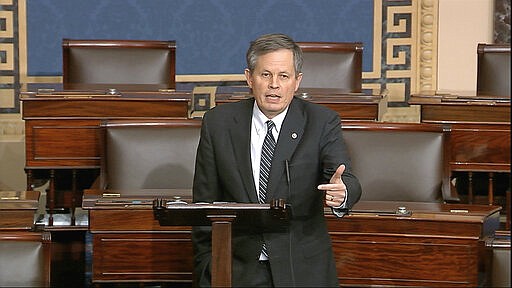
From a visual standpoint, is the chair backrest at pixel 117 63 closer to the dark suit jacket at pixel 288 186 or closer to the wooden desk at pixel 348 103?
the wooden desk at pixel 348 103

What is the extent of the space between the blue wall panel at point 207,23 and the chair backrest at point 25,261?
234 cm

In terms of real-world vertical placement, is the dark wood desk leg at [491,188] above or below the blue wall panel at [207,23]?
below

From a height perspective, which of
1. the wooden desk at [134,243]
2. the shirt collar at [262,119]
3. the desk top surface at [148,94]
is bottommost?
the wooden desk at [134,243]

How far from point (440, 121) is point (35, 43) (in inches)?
72.6

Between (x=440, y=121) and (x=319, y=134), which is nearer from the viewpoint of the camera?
(x=319, y=134)

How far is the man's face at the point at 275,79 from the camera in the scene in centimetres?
206

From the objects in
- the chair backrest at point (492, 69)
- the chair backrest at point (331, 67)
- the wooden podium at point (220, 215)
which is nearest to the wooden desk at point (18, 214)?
the wooden podium at point (220, 215)

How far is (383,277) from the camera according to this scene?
2.33 metres

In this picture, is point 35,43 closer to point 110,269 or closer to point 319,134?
point 110,269

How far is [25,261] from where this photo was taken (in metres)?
2.04

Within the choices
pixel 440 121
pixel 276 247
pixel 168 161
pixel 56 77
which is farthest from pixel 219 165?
pixel 56 77

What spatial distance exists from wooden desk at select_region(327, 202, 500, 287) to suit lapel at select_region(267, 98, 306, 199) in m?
0.33

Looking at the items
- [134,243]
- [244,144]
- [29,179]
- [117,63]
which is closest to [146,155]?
[134,243]

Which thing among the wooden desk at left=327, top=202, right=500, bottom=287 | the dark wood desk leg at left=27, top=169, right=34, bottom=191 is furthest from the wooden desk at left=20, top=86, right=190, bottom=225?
the wooden desk at left=327, top=202, right=500, bottom=287
